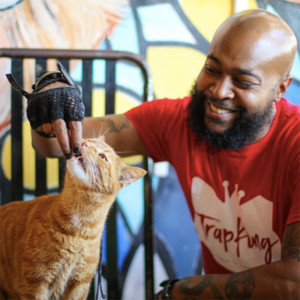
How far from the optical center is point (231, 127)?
83 cm

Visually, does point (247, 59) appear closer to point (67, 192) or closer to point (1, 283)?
point (67, 192)

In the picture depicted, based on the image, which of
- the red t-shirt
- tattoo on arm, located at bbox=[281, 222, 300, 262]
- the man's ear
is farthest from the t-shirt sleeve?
tattoo on arm, located at bbox=[281, 222, 300, 262]

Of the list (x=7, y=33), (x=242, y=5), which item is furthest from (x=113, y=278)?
(x=242, y=5)

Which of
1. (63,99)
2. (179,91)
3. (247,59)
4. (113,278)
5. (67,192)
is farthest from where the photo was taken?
(179,91)

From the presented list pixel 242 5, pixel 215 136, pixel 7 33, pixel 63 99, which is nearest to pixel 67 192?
pixel 63 99

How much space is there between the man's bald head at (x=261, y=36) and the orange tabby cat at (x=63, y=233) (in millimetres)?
341

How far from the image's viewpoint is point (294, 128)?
0.84m

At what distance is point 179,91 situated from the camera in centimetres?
115

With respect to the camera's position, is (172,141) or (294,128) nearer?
(294,128)

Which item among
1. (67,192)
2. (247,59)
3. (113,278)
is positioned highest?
(247,59)

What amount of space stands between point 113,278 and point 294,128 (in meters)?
0.55

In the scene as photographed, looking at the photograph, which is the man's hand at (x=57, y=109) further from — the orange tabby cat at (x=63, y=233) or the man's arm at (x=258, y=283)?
the man's arm at (x=258, y=283)

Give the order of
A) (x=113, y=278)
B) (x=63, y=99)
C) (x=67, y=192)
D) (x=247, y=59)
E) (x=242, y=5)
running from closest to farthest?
(x=63, y=99)
(x=67, y=192)
(x=247, y=59)
(x=113, y=278)
(x=242, y=5)

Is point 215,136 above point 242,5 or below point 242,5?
below
